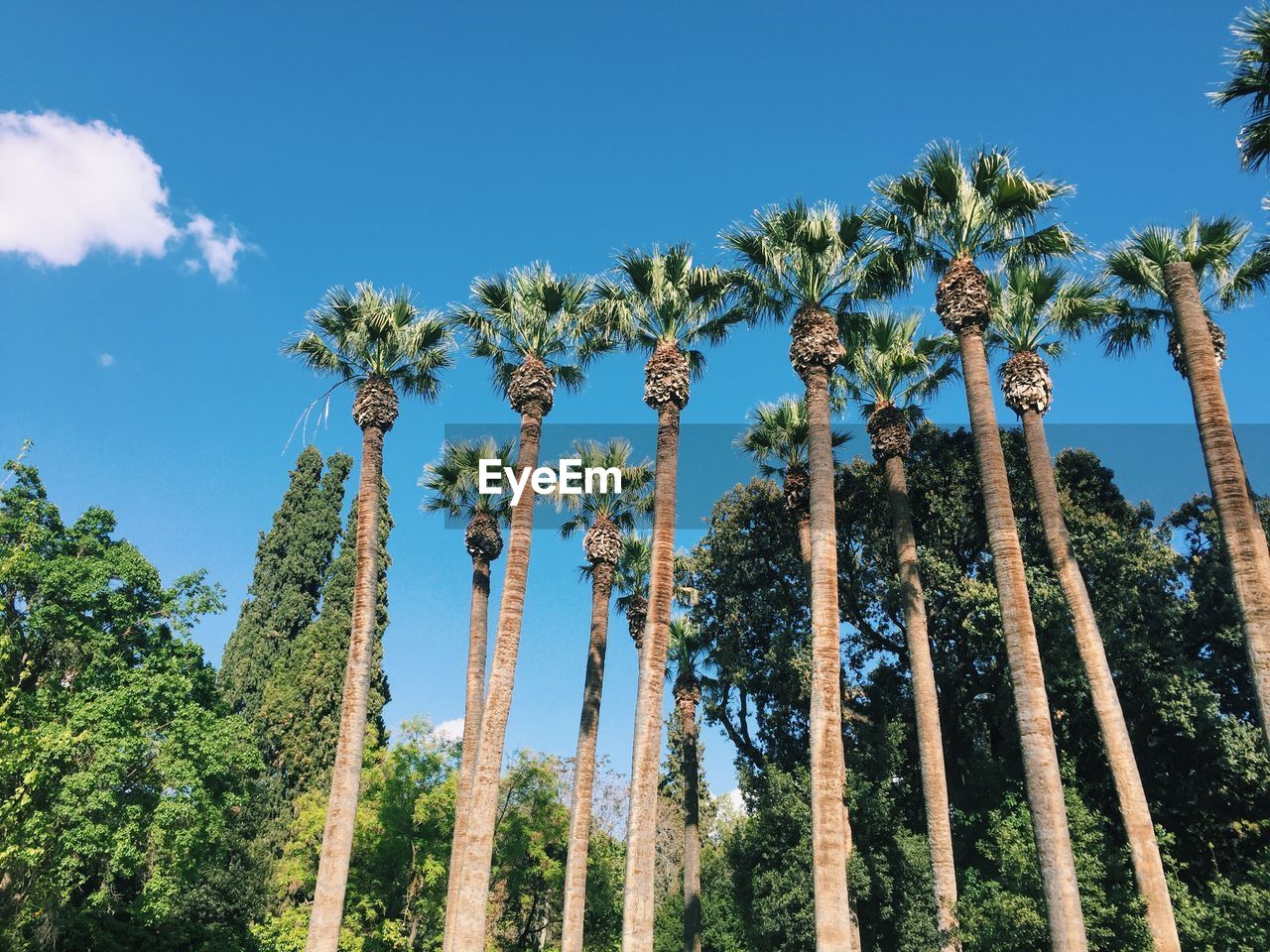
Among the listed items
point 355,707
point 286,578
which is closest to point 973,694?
point 355,707

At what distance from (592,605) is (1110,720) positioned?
14585 millimetres

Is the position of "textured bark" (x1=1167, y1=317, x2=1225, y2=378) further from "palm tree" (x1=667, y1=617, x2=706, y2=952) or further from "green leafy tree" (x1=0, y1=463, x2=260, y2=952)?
"green leafy tree" (x1=0, y1=463, x2=260, y2=952)

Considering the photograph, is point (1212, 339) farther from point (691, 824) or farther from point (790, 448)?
point (691, 824)

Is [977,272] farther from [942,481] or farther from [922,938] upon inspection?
[922,938]

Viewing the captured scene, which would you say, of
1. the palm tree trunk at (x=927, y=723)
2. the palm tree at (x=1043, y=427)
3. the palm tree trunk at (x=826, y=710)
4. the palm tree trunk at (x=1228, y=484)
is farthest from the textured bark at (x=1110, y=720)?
the palm tree trunk at (x=826, y=710)

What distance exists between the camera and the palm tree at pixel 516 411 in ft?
56.7

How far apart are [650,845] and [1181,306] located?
16410mm

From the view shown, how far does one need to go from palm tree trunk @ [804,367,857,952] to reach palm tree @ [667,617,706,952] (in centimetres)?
1526

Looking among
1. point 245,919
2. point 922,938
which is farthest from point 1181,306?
point 245,919

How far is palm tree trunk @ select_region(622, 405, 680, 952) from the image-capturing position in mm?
18119

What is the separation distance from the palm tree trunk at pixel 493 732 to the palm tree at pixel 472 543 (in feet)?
19.4

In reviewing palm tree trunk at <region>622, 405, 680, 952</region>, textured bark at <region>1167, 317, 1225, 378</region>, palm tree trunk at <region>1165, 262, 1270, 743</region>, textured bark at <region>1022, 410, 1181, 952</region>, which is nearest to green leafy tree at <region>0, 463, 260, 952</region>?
palm tree trunk at <region>622, 405, 680, 952</region>

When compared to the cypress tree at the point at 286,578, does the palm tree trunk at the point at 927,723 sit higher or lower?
lower
